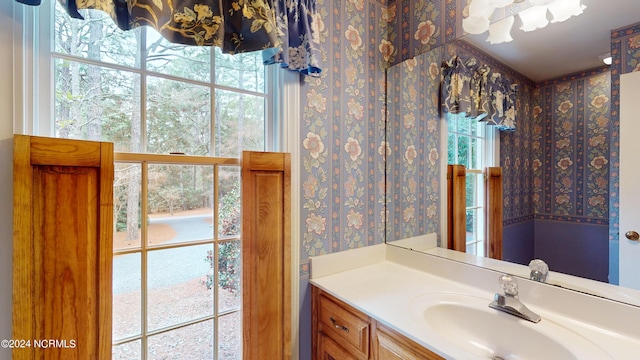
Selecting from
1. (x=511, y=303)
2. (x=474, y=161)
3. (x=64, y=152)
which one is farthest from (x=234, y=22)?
(x=511, y=303)

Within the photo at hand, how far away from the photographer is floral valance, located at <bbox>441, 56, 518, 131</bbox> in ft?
3.92

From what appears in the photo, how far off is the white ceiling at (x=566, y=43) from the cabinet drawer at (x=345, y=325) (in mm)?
1212

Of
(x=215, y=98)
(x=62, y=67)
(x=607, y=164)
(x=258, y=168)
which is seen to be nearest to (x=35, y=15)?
(x=62, y=67)

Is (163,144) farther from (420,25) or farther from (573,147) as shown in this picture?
(573,147)

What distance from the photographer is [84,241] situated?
82cm

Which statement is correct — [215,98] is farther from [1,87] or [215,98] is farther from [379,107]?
[379,107]

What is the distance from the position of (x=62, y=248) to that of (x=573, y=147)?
1.75m

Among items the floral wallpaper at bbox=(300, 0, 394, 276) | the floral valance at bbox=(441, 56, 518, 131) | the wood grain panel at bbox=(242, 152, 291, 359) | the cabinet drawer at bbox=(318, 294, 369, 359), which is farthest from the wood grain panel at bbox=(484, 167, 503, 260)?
the wood grain panel at bbox=(242, 152, 291, 359)

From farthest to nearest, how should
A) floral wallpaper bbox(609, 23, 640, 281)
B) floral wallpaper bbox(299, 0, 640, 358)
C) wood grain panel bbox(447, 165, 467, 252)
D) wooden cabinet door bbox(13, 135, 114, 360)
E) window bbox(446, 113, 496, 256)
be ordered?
wood grain panel bbox(447, 165, 467, 252)
window bbox(446, 113, 496, 256)
floral wallpaper bbox(299, 0, 640, 358)
floral wallpaper bbox(609, 23, 640, 281)
wooden cabinet door bbox(13, 135, 114, 360)

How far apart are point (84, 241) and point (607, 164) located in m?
1.72

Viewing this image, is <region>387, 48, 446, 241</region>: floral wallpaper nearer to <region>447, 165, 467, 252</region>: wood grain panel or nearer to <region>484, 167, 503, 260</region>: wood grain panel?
<region>447, 165, 467, 252</region>: wood grain panel

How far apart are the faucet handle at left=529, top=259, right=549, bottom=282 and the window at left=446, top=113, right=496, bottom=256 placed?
0.22 m

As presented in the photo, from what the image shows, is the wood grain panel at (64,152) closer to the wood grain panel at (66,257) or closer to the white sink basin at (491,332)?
the wood grain panel at (66,257)

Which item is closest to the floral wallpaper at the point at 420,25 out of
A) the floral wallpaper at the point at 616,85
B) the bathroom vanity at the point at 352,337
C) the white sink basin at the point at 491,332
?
the floral wallpaper at the point at 616,85
